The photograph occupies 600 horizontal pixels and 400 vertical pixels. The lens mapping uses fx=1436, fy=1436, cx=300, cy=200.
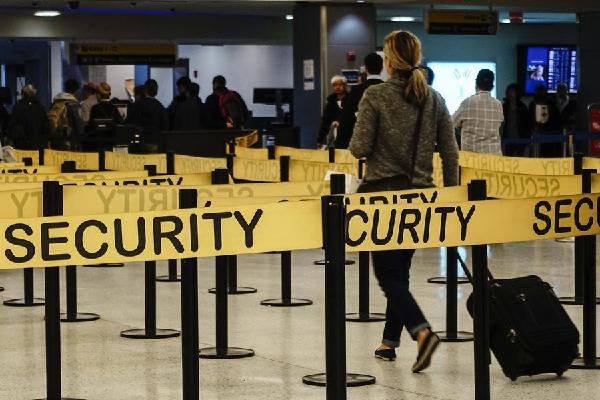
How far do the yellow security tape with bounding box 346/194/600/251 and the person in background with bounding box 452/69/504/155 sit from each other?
712 cm

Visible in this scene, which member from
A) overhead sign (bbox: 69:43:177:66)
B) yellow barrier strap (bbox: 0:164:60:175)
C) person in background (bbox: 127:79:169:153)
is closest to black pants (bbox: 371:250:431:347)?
yellow barrier strap (bbox: 0:164:60:175)

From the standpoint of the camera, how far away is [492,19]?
29.4 m

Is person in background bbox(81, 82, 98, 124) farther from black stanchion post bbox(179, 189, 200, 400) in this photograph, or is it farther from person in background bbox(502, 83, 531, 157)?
black stanchion post bbox(179, 189, 200, 400)

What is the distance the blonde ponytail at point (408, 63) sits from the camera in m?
7.79

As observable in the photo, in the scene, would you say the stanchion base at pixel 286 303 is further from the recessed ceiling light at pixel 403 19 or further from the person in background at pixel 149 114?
the recessed ceiling light at pixel 403 19

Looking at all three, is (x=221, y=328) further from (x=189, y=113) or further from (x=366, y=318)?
(x=189, y=113)

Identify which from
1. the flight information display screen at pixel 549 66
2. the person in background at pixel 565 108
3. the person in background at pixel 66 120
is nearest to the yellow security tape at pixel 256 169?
the person in background at pixel 66 120

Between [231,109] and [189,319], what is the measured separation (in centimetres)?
1940

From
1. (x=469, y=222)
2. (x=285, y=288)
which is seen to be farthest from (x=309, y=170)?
(x=469, y=222)

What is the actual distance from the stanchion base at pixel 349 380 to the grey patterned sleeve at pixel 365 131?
1.19m

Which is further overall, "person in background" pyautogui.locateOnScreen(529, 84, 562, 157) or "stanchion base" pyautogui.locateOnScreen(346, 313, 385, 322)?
"person in background" pyautogui.locateOnScreen(529, 84, 562, 157)

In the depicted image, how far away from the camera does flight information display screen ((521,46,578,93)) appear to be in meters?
35.2

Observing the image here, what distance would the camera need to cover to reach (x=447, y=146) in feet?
26.2

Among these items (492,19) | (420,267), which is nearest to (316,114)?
(492,19)
